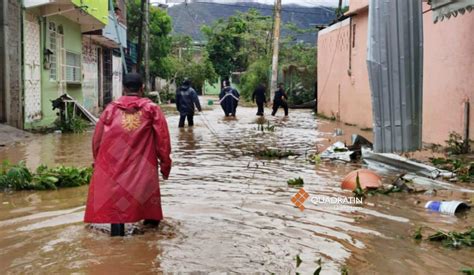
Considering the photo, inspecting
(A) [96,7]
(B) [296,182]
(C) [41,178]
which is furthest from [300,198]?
(A) [96,7]

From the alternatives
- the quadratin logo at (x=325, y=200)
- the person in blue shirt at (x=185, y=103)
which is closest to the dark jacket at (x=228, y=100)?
the person in blue shirt at (x=185, y=103)

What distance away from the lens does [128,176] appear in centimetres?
502

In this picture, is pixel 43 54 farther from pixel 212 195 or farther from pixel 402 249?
pixel 402 249

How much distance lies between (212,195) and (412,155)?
14.8ft

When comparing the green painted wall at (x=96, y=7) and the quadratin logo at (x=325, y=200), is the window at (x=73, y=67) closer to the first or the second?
the green painted wall at (x=96, y=7)

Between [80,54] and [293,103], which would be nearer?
[80,54]

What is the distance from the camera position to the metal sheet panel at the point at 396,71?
7531 millimetres

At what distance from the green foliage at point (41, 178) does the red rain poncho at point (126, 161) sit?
8.61ft

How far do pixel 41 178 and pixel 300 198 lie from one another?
3.24 metres

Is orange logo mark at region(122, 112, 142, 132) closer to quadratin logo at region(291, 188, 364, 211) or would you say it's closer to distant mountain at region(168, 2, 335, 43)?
quadratin logo at region(291, 188, 364, 211)

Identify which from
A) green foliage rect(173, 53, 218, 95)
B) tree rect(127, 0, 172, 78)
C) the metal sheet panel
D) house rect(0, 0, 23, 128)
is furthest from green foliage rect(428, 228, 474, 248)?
green foliage rect(173, 53, 218, 95)

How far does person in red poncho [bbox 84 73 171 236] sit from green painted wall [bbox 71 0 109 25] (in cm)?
1232

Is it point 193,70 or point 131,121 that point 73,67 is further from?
point 193,70

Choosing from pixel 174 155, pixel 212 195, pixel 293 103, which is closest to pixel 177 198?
pixel 212 195
